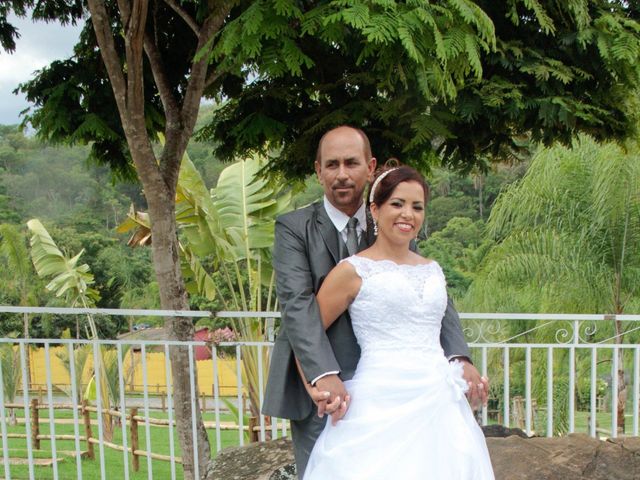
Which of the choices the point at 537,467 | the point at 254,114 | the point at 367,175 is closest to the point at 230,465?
the point at 537,467

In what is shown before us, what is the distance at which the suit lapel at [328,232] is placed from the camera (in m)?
2.45

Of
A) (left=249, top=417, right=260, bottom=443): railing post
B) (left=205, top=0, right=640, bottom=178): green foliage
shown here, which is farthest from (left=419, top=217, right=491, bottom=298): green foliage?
(left=205, top=0, right=640, bottom=178): green foliage

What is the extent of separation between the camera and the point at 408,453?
2195 mm

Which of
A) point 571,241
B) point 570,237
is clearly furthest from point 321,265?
point 570,237

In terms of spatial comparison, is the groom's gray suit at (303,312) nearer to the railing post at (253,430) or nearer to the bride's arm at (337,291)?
the bride's arm at (337,291)

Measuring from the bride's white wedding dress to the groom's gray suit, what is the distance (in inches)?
3.8

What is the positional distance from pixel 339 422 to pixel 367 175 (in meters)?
0.88

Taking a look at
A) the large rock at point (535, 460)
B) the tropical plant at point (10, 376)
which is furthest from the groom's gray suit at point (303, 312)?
the tropical plant at point (10, 376)

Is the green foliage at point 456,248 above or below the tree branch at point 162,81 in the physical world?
below

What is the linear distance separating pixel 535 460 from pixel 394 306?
6.24ft

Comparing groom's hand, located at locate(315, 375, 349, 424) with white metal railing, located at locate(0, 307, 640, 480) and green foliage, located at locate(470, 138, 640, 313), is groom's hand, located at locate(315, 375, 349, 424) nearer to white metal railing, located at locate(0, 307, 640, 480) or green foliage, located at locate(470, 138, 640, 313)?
white metal railing, located at locate(0, 307, 640, 480)

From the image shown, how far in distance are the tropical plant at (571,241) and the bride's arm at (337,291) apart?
31.6 ft

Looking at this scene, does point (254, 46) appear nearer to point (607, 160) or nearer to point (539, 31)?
point (539, 31)

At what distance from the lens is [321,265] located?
242cm
